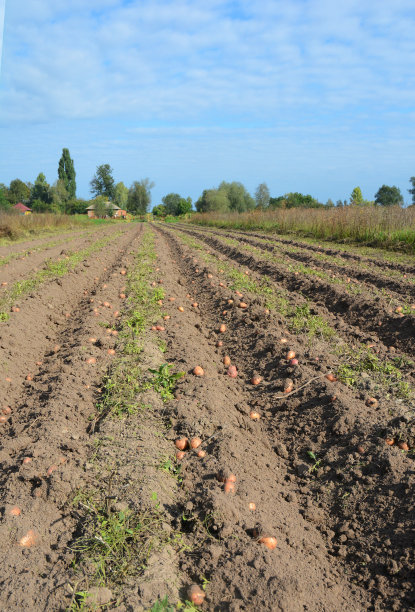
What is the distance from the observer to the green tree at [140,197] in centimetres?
9988

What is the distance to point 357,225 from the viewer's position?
17.3 m

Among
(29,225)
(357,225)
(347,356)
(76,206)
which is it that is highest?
(76,206)

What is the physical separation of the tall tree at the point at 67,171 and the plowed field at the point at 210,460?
94.4 meters

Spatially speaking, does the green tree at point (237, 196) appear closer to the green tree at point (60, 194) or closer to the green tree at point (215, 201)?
the green tree at point (215, 201)

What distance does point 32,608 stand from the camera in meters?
2.06

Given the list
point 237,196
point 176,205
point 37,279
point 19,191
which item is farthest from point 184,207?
point 37,279

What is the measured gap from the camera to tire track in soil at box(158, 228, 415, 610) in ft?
8.18

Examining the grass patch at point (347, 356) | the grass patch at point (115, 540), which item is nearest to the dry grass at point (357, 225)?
the grass patch at point (347, 356)

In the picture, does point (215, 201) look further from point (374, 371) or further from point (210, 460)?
point (210, 460)

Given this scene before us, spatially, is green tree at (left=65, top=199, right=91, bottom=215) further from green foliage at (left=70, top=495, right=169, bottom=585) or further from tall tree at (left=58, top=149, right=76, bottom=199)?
green foliage at (left=70, top=495, right=169, bottom=585)

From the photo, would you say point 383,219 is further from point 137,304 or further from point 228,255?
point 137,304

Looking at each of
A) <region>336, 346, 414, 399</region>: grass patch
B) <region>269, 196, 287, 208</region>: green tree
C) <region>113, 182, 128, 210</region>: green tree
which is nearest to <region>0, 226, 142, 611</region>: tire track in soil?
<region>336, 346, 414, 399</region>: grass patch

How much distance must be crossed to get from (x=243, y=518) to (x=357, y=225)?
1640cm

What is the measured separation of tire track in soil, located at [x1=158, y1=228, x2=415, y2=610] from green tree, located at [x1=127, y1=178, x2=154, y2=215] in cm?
9928
